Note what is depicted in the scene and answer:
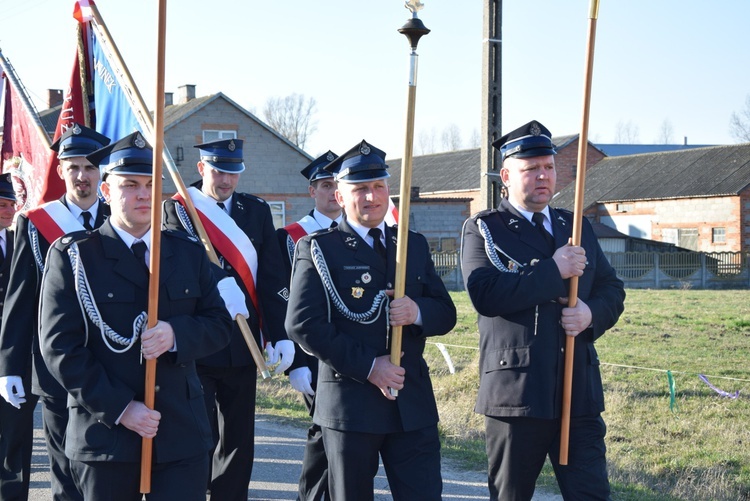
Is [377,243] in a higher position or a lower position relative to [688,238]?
lower

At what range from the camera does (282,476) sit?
6.91m

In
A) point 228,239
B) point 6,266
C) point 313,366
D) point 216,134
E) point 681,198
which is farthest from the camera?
point 681,198

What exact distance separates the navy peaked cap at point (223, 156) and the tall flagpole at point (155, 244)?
2.06m

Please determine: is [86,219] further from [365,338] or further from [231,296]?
[365,338]

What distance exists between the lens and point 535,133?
471 centimetres

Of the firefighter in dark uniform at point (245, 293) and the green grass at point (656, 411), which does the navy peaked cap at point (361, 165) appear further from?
the green grass at point (656, 411)

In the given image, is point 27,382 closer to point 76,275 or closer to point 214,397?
point 214,397

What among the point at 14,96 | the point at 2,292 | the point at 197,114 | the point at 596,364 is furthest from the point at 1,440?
the point at 197,114

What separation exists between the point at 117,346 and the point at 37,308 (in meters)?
1.56

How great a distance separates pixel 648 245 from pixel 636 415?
1278 inches

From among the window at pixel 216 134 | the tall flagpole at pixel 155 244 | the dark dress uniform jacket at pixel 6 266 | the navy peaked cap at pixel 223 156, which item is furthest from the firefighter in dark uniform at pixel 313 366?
the window at pixel 216 134

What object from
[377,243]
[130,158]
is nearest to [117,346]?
[130,158]

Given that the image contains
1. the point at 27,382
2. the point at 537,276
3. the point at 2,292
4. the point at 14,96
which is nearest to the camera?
the point at 537,276

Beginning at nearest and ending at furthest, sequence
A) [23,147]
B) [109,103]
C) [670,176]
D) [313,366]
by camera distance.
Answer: [313,366] → [109,103] → [23,147] → [670,176]
